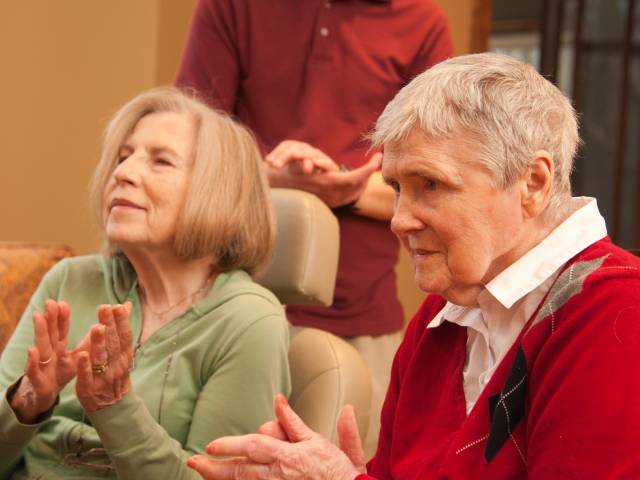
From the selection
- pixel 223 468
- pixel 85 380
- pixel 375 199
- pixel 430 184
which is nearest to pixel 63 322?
pixel 85 380

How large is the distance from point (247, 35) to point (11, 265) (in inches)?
29.5

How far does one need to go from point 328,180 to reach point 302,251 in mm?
171

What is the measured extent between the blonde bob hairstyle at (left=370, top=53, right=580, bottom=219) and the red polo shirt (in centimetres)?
106

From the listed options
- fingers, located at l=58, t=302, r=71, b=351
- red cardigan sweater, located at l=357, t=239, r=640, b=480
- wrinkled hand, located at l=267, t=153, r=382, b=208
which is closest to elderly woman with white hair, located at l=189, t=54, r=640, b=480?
red cardigan sweater, located at l=357, t=239, r=640, b=480

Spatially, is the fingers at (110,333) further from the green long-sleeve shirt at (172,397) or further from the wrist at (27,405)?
the wrist at (27,405)

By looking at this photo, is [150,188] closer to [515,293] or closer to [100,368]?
[100,368]

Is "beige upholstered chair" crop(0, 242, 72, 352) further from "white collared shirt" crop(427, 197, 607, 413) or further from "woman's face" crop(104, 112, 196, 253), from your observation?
"white collared shirt" crop(427, 197, 607, 413)

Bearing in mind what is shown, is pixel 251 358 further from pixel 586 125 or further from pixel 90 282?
pixel 586 125

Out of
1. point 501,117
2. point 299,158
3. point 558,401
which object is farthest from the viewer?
point 299,158

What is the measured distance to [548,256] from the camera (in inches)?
54.6

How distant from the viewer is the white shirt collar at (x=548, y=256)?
1.38m

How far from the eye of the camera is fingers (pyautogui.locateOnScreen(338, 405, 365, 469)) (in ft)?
5.00

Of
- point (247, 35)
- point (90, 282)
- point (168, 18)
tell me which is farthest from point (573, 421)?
point (168, 18)

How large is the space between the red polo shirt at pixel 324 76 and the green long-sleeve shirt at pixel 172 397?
1.38 feet
